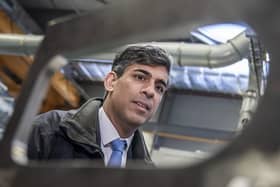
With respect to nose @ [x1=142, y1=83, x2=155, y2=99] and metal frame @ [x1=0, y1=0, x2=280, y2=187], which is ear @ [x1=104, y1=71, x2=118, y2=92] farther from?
metal frame @ [x1=0, y1=0, x2=280, y2=187]

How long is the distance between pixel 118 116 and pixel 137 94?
3.2 inches

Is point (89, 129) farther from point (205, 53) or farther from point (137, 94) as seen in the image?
point (205, 53)

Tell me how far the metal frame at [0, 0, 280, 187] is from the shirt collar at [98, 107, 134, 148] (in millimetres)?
712

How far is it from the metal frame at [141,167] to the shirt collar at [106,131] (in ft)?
2.34

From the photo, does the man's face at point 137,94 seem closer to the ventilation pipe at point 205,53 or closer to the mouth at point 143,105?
the mouth at point 143,105

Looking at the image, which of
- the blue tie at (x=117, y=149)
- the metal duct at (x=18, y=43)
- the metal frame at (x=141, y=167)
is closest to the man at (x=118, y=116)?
the blue tie at (x=117, y=149)

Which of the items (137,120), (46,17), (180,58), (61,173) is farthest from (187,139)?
(61,173)

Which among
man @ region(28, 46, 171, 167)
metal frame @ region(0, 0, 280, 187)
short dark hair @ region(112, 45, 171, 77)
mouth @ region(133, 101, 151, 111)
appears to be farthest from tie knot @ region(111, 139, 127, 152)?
metal frame @ region(0, 0, 280, 187)

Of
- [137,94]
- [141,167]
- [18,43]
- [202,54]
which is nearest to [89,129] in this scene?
[137,94]

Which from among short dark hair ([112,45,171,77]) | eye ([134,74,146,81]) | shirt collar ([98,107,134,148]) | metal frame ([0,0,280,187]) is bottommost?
shirt collar ([98,107,134,148])

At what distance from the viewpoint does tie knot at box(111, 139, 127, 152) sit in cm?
107

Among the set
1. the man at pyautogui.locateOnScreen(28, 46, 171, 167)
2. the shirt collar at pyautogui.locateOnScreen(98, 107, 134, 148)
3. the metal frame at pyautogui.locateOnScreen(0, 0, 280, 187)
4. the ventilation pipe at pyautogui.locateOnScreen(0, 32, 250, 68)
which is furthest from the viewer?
the ventilation pipe at pyautogui.locateOnScreen(0, 32, 250, 68)

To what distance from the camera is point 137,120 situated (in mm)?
1146

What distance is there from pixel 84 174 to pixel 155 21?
0.40 feet
